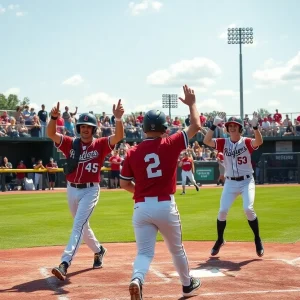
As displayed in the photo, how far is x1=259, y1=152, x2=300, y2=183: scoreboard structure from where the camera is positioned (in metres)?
31.3

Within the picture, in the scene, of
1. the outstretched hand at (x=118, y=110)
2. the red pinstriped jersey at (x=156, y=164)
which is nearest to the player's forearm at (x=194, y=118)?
the red pinstriped jersey at (x=156, y=164)

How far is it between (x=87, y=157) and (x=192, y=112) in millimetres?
2069

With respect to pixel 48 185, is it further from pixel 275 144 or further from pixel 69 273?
pixel 69 273

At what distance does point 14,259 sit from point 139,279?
3.89 meters

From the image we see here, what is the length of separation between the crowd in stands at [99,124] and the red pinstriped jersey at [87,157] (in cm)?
1933

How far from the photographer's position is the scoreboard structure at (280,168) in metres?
31.3

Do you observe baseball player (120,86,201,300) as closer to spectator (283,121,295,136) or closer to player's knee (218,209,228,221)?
player's knee (218,209,228,221)

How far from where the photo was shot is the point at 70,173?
7336 millimetres

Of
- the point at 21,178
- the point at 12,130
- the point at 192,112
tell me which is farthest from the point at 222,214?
the point at 12,130

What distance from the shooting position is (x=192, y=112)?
5.75 metres

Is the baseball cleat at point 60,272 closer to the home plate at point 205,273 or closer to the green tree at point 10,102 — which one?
the home plate at point 205,273

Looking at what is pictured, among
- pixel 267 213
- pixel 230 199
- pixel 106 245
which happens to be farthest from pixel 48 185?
pixel 230 199

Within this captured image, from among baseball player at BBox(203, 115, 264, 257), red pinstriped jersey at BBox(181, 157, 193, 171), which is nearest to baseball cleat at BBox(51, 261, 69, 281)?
baseball player at BBox(203, 115, 264, 257)

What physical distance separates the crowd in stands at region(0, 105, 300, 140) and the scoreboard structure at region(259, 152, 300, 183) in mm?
3130
